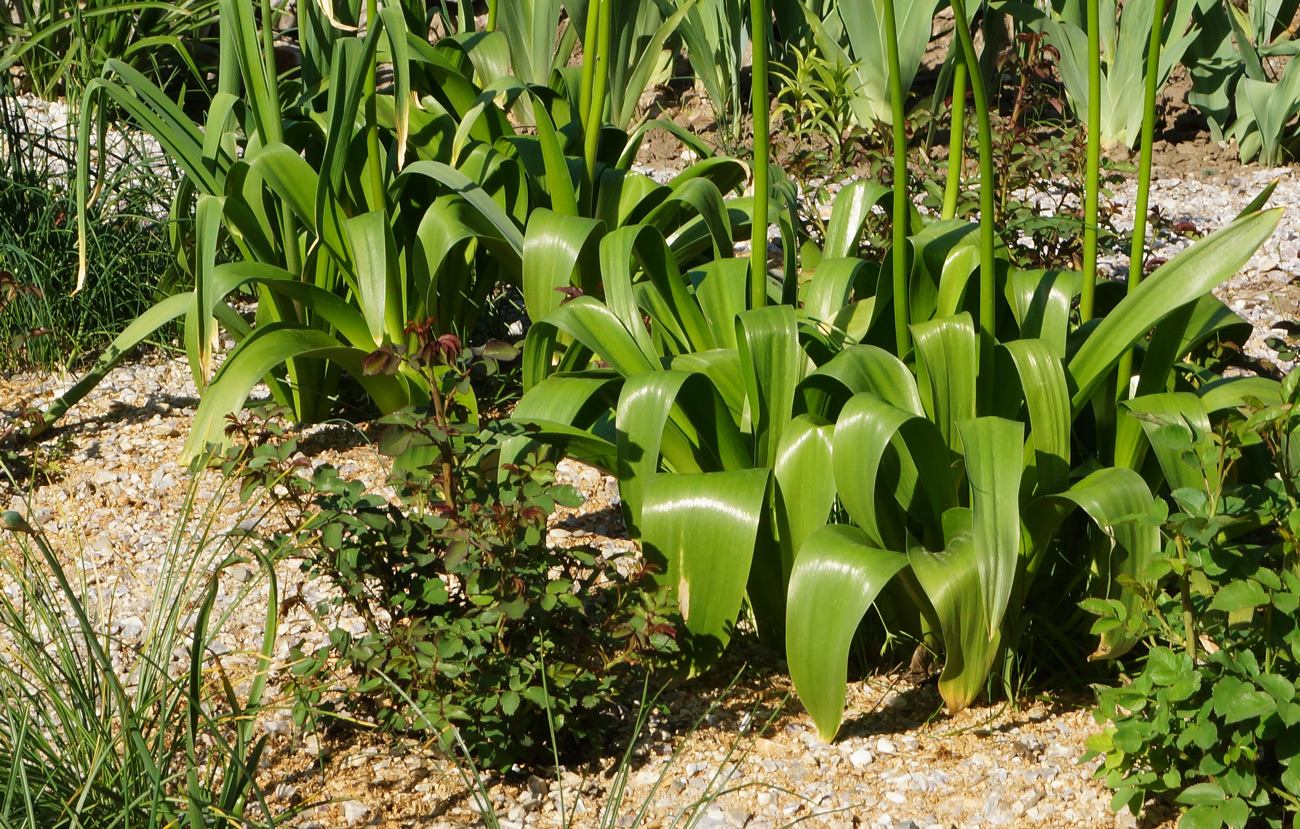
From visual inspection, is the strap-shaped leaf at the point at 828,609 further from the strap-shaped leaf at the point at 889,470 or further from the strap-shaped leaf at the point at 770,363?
the strap-shaped leaf at the point at 770,363

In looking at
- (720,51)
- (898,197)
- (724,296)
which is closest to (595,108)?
(724,296)

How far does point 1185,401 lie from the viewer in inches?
78.3

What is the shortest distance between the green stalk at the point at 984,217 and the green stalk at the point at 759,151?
1.05 feet

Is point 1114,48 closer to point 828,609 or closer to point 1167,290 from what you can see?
point 1167,290

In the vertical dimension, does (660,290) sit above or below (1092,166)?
below

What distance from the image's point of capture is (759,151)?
2121 millimetres

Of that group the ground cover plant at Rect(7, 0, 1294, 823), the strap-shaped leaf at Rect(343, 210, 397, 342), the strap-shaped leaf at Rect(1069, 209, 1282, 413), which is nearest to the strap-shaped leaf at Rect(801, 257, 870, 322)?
the ground cover plant at Rect(7, 0, 1294, 823)

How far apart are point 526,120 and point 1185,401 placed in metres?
3.17

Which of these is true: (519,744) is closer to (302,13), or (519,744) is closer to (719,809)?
(719,809)

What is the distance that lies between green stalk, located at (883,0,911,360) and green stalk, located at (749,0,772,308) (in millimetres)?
211

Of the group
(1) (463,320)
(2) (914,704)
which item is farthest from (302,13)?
(2) (914,704)

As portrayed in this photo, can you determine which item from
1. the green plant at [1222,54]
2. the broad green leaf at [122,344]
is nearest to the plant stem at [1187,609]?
the broad green leaf at [122,344]

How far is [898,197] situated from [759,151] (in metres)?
0.26

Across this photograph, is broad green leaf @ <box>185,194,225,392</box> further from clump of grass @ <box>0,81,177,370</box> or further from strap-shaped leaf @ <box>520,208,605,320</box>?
clump of grass @ <box>0,81,177,370</box>
